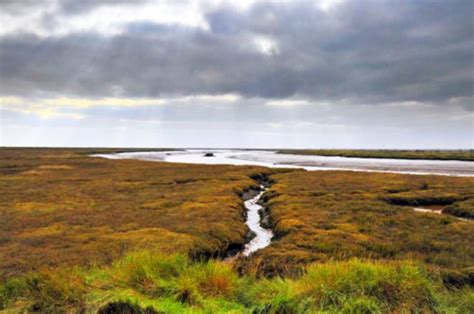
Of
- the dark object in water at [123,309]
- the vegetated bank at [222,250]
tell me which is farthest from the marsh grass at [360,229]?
the dark object in water at [123,309]

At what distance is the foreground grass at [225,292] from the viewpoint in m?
10.8

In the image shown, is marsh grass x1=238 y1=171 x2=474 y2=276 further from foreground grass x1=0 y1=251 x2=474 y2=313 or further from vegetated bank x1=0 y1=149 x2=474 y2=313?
foreground grass x1=0 y1=251 x2=474 y2=313

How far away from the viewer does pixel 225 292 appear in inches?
469

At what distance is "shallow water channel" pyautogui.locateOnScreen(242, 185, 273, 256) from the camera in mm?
22844

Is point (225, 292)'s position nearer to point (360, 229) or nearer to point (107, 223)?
point (360, 229)

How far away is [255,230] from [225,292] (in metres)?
15.6

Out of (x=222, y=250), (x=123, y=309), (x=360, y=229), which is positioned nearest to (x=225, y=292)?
(x=123, y=309)

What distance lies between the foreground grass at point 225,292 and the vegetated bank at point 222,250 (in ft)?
0.13

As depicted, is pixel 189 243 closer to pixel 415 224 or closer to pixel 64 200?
pixel 415 224

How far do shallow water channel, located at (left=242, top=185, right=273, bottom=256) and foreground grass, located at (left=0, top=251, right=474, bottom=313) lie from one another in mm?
8804

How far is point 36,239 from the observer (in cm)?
2178

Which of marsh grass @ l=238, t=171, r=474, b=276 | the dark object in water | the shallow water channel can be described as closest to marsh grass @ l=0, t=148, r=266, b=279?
the shallow water channel

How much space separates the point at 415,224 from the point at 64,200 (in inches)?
1186

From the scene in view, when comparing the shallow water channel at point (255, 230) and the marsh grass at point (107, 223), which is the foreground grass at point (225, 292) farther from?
the shallow water channel at point (255, 230)
